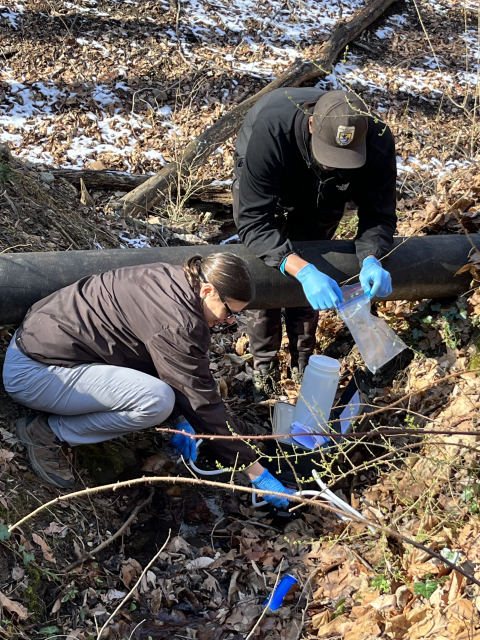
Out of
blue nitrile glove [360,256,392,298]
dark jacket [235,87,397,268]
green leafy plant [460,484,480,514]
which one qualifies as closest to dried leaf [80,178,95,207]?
dark jacket [235,87,397,268]

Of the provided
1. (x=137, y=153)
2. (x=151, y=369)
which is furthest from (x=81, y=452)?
(x=137, y=153)

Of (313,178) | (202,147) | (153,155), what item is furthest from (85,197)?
(313,178)

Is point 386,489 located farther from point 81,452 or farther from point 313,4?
point 313,4

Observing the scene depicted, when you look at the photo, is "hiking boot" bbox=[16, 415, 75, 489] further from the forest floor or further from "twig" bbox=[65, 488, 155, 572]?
"twig" bbox=[65, 488, 155, 572]

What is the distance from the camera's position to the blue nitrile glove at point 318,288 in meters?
3.49

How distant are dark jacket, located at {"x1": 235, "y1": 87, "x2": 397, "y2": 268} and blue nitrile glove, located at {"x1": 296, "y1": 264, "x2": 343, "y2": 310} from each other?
198 mm

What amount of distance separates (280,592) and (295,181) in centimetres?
248

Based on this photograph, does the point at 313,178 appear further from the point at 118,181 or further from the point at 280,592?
the point at 118,181

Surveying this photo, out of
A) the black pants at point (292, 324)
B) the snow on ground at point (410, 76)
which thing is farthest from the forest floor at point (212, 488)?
the snow on ground at point (410, 76)

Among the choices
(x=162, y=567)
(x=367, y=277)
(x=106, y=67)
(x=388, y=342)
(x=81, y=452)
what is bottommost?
(x=162, y=567)

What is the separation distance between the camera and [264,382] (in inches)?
179

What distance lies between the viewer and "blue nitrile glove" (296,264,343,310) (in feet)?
11.5

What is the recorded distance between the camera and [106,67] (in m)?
9.18

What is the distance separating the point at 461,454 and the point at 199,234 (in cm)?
429
